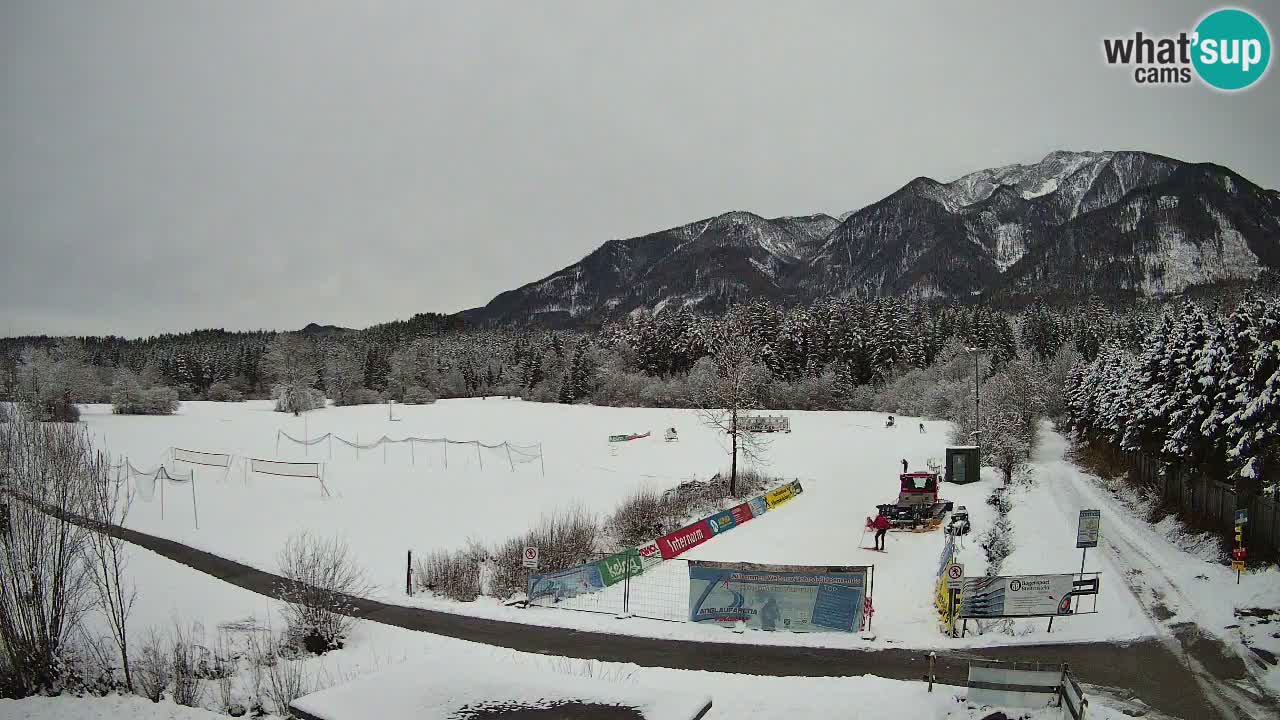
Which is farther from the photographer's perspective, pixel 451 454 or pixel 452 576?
pixel 451 454

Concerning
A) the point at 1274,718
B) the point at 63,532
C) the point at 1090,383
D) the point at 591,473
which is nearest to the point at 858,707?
the point at 1274,718

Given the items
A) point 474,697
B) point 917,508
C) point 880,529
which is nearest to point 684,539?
point 880,529

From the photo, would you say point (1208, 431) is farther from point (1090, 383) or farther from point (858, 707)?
point (1090, 383)

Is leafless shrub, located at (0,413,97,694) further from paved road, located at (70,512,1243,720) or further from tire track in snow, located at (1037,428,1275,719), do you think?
tire track in snow, located at (1037,428,1275,719)

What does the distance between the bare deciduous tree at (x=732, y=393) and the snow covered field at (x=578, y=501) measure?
10.2ft

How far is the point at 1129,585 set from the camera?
19656 mm

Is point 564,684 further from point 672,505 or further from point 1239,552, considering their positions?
point 672,505

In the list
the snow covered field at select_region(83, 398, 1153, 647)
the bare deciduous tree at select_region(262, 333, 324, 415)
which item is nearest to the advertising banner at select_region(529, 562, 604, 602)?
the snow covered field at select_region(83, 398, 1153, 647)

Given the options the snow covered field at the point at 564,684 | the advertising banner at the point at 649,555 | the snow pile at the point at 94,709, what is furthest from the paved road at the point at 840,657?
the advertising banner at the point at 649,555

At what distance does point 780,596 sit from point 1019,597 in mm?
5855

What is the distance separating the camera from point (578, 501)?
37.5m

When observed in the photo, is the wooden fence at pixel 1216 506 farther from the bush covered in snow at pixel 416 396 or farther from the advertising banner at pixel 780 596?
the bush covered in snow at pixel 416 396

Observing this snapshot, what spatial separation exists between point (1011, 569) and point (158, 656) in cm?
2400

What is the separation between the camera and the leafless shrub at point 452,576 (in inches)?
824
